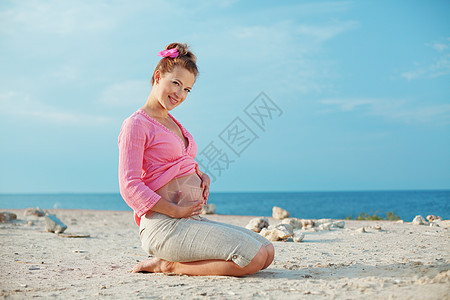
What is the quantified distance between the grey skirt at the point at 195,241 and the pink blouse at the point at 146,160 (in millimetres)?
208

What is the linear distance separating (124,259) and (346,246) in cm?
288

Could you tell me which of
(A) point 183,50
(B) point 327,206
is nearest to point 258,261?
(A) point 183,50

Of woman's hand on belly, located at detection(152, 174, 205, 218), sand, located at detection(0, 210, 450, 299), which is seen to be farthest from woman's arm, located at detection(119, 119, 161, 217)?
sand, located at detection(0, 210, 450, 299)

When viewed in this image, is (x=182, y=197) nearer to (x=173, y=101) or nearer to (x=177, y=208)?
(x=177, y=208)

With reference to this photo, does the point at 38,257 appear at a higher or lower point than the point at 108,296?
A: lower

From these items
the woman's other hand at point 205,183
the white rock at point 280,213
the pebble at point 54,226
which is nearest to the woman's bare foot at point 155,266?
the woman's other hand at point 205,183

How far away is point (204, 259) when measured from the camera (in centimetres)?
321

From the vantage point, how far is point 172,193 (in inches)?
133

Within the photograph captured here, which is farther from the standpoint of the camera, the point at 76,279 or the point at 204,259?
the point at 76,279

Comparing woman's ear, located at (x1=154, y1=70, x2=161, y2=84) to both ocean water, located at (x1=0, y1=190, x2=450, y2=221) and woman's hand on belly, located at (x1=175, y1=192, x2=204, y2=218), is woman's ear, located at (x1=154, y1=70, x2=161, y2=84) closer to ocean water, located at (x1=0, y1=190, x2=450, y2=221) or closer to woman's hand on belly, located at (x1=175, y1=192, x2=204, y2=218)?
woman's hand on belly, located at (x1=175, y1=192, x2=204, y2=218)

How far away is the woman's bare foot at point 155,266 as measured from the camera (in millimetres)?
3424

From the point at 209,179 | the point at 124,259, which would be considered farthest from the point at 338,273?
the point at 124,259

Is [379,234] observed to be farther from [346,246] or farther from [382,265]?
[382,265]

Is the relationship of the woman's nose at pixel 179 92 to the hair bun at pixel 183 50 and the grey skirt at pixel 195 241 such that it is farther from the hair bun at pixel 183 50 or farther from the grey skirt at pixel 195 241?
the grey skirt at pixel 195 241
